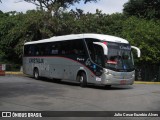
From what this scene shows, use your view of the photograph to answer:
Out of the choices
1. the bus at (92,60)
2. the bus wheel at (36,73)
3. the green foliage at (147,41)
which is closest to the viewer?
the bus at (92,60)

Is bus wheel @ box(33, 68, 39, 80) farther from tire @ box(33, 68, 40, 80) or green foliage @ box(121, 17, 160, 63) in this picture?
green foliage @ box(121, 17, 160, 63)

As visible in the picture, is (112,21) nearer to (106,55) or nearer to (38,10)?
(38,10)

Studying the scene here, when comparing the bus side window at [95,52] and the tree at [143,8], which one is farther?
the tree at [143,8]

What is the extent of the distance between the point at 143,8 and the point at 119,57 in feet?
101

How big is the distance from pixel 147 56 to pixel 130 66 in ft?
36.8

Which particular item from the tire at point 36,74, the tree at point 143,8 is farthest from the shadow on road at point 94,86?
the tree at point 143,8

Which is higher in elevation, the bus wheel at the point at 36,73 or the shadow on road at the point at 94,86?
the bus wheel at the point at 36,73

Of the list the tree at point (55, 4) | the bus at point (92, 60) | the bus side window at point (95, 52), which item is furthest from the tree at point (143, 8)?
the bus side window at point (95, 52)

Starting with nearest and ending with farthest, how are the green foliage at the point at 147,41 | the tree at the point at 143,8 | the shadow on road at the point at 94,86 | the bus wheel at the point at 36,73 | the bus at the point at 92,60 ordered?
the bus at the point at 92,60
the shadow on road at the point at 94,86
the bus wheel at the point at 36,73
the green foliage at the point at 147,41
the tree at the point at 143,8

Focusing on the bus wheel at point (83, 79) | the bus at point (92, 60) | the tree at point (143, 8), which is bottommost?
the bus wheel at point (83, 79)

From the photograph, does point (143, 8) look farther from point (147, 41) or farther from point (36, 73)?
point (36, 73)

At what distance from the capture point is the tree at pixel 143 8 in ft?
162

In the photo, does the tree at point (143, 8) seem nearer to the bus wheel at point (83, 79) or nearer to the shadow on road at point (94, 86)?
the shadow on road at point (94, 86)

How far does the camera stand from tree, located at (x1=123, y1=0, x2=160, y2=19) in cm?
4947
